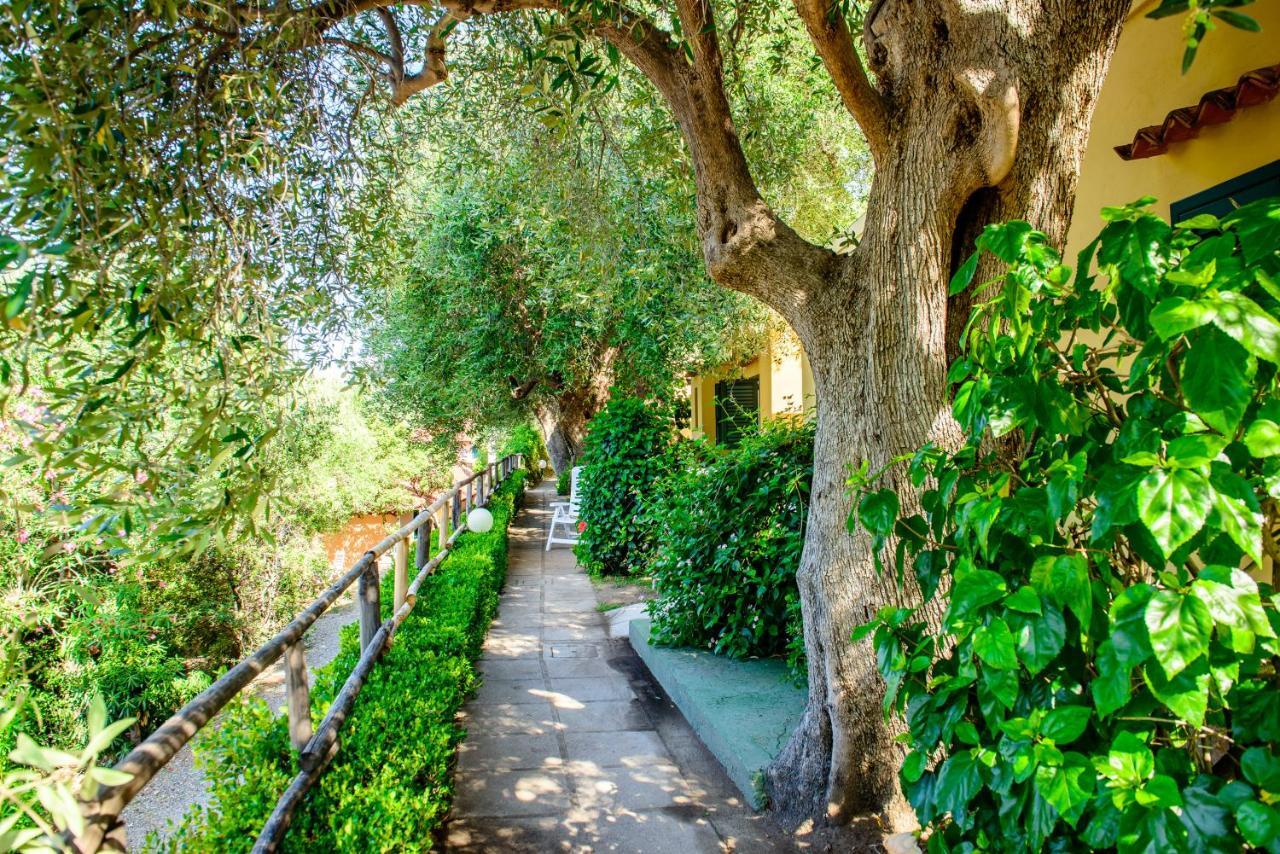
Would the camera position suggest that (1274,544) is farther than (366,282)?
No

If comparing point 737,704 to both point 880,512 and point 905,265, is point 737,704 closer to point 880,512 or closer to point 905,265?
point 905,265

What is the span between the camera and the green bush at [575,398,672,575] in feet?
32.2

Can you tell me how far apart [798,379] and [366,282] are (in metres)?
12.6

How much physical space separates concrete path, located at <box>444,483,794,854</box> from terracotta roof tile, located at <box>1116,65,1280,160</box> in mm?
4349

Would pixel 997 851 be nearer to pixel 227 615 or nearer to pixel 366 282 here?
pixel 366 282

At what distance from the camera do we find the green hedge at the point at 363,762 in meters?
2.60

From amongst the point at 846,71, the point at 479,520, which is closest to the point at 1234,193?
the point at 846,71

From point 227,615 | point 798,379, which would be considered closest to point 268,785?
point 227,615

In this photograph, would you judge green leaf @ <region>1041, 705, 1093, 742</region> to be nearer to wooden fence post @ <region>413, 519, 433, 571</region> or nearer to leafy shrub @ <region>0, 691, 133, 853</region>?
leafy shrub @ <region>0, 691, 133, 853</region>

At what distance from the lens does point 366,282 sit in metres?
4.52

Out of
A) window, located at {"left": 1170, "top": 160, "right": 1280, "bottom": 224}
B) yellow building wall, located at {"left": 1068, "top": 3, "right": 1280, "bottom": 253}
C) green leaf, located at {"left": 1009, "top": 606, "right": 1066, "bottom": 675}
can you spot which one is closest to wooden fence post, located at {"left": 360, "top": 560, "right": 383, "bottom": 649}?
green leaf, located at {"left": 1009, "top": 606, "right": 1066, "bottom": 675}

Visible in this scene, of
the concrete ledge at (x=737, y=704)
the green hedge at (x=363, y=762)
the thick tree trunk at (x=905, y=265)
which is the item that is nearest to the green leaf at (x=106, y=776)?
the green hedge at (x=363, y=762)

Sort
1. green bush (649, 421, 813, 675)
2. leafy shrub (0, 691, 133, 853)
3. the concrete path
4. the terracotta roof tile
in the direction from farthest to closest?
green bush (649, 421, 813, 675), the terracotta roof tile, the concrete path, leafy shrub (0, 691, 133, 853)

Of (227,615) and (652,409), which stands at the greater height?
(652,409)
